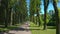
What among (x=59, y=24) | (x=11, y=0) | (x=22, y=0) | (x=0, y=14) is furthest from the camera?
(x=0, y=14)

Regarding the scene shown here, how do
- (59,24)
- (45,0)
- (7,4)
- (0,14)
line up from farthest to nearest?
1. (0,14)
2. (7,4)
3. (45,0)
4. (59,24)

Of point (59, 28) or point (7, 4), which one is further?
point (7, 4)

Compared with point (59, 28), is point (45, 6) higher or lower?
higher

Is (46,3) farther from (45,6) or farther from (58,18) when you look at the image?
(58,18)

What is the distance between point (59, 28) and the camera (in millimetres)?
15703

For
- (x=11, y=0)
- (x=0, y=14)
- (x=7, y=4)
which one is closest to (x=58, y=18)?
(x=11, y=0)

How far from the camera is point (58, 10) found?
53.4ft

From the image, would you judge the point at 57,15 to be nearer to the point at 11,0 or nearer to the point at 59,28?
the point at 59,28

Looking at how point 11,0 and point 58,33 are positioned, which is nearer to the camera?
point 58,33

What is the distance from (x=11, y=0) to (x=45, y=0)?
315 inches

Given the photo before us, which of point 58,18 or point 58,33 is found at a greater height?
point 58,18

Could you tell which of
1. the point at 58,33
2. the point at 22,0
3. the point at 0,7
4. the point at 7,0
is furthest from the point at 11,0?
the point at 58,33

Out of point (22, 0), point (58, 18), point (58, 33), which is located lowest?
point (58, 33)

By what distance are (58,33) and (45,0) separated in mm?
A: 17020
